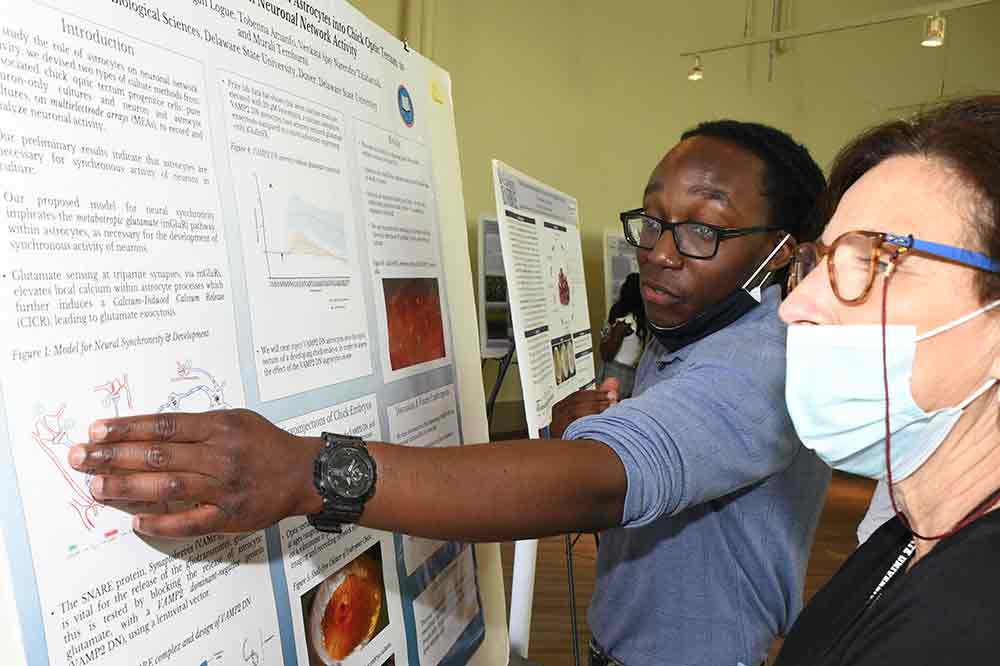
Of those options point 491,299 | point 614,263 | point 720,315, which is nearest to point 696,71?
point 614,263

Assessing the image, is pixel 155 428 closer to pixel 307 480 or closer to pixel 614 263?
pixel 307 480

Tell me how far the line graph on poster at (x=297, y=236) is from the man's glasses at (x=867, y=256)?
702mm

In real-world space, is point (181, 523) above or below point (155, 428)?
below

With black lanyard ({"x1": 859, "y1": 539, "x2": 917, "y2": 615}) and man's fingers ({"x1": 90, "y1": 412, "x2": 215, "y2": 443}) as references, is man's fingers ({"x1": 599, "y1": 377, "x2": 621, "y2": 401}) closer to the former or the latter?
black lanyard ({"x1": 859, "y1": 539, "x2": 917, "y2": 615})

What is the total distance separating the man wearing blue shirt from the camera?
83 cm

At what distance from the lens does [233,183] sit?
1.00m

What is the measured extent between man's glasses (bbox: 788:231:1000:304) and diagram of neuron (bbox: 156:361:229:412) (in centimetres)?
77

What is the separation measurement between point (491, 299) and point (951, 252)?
450 centimetres

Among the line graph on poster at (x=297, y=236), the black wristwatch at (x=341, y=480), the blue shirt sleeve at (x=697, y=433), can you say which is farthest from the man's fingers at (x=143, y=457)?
the blue shirt sleeve at (x=697, y=433)

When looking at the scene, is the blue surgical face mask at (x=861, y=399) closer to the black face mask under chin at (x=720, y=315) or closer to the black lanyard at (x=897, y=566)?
the black lanyard at (x=897, y=566)

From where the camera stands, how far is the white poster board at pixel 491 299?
5.22 meters

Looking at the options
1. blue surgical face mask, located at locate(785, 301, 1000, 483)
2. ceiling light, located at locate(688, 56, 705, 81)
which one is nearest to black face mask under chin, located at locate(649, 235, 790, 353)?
blue surgical face mask, located at locate(785, 301, 1000, 483)

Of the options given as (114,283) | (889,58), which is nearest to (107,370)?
(114,283)

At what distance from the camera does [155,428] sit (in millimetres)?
787
